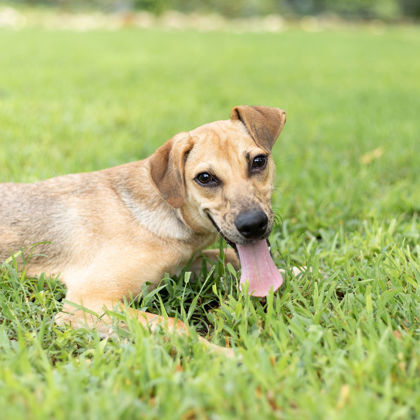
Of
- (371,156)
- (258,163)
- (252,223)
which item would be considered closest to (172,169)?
(258,163)

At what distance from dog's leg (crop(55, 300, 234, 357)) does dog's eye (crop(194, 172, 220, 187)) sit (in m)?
0.95

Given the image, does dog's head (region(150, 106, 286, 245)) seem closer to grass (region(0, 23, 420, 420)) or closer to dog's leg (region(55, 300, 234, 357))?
grass (region(0, 23, 420, 420))

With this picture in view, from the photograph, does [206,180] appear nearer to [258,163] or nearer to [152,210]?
[258,163]

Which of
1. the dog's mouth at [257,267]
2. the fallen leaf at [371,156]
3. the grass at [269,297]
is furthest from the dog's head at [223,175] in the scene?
the fallen leaf at [371,156]

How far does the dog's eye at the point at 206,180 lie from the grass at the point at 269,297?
698mm

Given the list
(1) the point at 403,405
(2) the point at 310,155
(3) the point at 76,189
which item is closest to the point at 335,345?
(1) the point at 403,405

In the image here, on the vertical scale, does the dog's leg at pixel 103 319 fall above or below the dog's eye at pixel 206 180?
below

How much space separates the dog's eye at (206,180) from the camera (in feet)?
11.0

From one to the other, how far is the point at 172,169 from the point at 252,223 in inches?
29.4

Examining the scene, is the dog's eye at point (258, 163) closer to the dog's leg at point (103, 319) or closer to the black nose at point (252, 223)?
the black nose at point (252, 223)

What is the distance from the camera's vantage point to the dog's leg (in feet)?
9.19

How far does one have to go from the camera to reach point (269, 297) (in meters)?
2.96

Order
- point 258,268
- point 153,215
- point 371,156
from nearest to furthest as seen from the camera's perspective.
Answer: point 258,268
point 153,215
point 371,156

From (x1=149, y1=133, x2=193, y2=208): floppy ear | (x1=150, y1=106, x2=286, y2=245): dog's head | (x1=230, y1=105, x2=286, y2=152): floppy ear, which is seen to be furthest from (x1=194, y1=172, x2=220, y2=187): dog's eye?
(x1=230, y1=105, x2=286, y2=152): floppy ear
